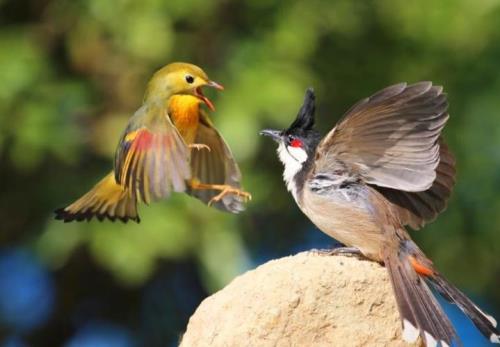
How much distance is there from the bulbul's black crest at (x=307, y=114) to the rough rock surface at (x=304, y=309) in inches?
25.5

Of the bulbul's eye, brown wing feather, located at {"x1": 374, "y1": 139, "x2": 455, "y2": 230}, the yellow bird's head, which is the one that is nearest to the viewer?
the yellow bird's head

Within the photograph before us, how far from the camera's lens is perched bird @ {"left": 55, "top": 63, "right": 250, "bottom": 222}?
4340 mm

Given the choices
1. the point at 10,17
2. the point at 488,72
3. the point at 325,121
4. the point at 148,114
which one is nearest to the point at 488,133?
the point at 488,72

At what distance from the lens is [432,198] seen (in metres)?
5.19

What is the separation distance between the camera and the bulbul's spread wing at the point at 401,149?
188 inches

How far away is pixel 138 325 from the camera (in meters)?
9.06

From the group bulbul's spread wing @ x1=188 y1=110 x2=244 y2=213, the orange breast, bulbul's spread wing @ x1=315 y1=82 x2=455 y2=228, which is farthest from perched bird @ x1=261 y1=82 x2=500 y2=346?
the orange breast

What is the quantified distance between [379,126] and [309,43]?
300cm

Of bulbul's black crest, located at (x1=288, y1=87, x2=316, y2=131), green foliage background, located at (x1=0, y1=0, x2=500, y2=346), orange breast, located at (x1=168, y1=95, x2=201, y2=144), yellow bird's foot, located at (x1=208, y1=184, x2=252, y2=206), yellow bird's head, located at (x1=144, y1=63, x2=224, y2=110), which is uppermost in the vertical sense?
yellow bird's head, located at (x1=144, y1=63, x2=224, y2=110)

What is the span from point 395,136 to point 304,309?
2.45 ft

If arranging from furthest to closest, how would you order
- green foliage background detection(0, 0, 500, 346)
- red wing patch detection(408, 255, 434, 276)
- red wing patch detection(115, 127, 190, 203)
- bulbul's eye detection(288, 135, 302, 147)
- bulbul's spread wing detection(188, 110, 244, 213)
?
green foliage background detection(0, 0, 500, 346), bulbul's eye detection(288, 135, 302, 147), red wing patch detection(408, 255, 434, 276), bulbul's spread wing detection(188, 110, 244, 213), red wing patch detection(115, 127, 190, 203)

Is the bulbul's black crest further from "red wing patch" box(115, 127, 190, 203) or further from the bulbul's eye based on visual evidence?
"red wing patch" box(115, 127, 190, 203)

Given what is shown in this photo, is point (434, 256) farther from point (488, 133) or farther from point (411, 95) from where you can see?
point (411, 95)

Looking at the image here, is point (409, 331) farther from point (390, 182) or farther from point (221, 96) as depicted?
point (221, 96)
